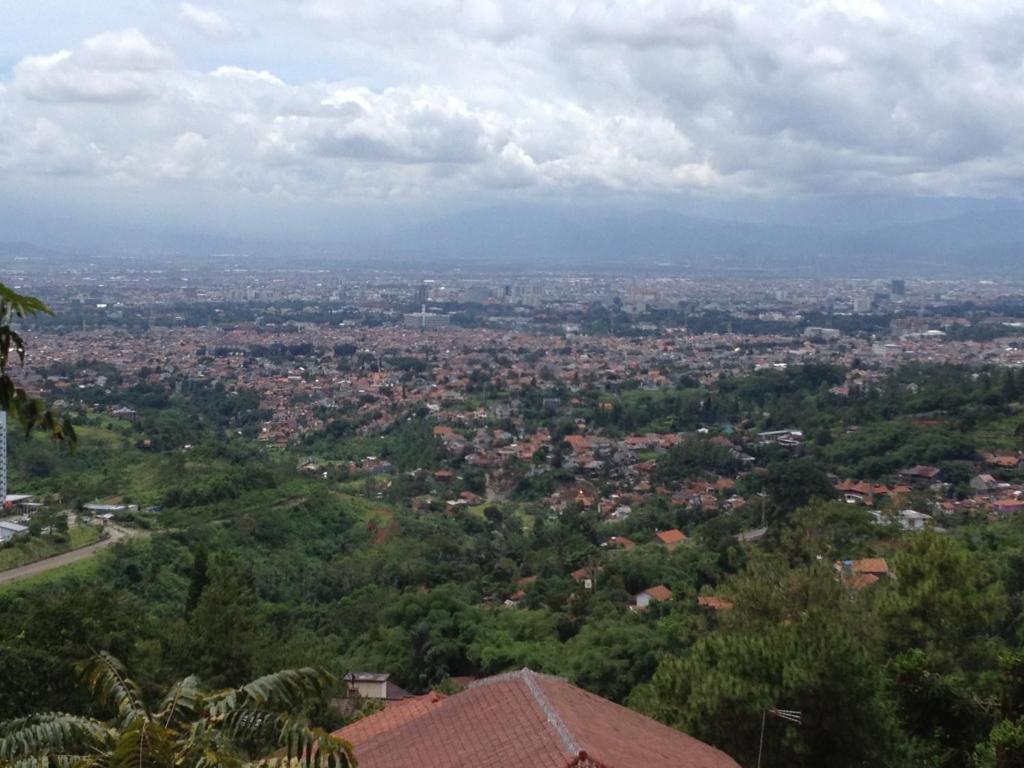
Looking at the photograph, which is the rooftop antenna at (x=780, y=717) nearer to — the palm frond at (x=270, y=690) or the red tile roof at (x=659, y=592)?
the palm frond at (x=270, y=690)

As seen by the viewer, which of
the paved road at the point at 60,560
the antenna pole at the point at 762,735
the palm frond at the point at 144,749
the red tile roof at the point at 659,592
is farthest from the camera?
the paved road at the point at 60,560

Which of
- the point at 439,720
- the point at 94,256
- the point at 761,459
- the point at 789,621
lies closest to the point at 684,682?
the point at 789,621

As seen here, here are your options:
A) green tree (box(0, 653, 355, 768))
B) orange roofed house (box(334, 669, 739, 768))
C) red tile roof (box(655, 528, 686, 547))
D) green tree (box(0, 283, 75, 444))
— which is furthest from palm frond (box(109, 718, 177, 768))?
red tile roof (box(655, 528, 686, 547))

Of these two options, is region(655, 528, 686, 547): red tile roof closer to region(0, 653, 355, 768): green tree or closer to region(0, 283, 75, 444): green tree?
region(0, 653, 355, 768): green tree

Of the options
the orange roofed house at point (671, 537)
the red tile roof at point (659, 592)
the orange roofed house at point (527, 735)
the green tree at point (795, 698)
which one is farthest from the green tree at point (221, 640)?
the orange roofed house at point (671, 537)

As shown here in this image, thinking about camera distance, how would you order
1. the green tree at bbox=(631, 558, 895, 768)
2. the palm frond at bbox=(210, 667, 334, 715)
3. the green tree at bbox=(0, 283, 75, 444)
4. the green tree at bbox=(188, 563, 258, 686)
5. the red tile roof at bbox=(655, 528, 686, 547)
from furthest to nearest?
the red tile roof at bbox=(655, 528, 686, 547)
the green tree at bbox=(188, 563, 258, 686)
the green tree at bbox=(631, 558, 895, 768)
the palm frond at bbox=(210, 667, 334, 715)
the green tree at bbox=(0, 283, 75, 444)

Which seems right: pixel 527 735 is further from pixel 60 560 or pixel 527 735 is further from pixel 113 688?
pixel 60 560

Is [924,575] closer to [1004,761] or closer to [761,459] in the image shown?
[1004,761]
